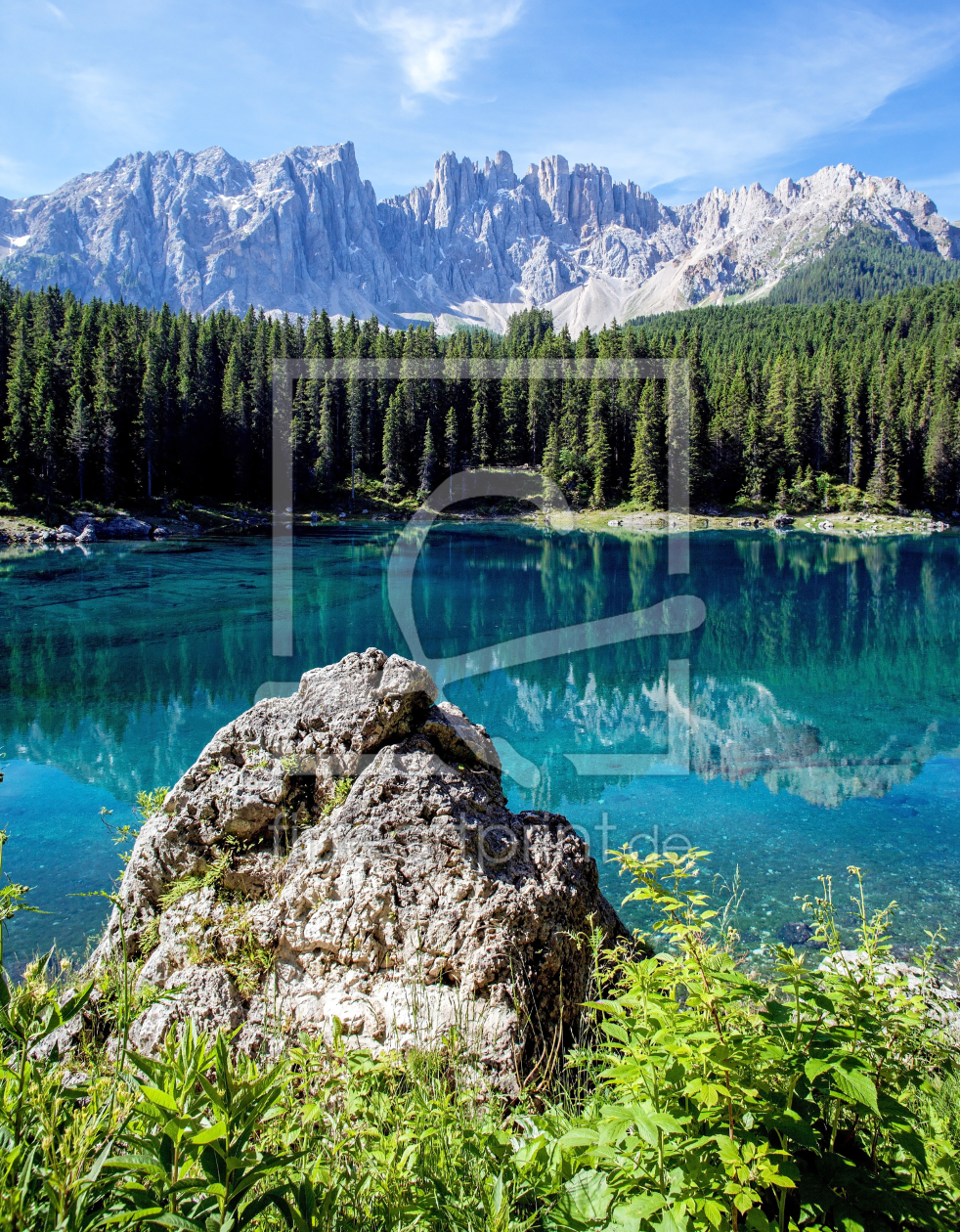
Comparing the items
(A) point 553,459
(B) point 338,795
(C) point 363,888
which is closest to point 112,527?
(A) point 553,459

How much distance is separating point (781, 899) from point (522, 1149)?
8.63 m

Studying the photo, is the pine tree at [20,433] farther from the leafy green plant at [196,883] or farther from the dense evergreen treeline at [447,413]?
the leafy green plant at [196,883]

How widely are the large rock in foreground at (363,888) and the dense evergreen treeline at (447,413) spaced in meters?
64.8

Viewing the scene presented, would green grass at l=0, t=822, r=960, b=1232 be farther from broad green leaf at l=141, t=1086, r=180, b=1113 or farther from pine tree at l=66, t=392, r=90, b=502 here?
pine tree at l=66, t=392, r=90, b=502

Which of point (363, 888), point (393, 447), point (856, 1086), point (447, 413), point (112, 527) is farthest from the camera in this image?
point (447, 413)

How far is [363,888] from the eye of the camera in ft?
15.4

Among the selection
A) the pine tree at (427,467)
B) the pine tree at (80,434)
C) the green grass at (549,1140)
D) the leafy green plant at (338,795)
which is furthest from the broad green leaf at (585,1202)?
the pine tree at (427,467)

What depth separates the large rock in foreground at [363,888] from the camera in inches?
166

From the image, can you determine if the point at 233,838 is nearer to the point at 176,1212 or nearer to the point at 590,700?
the point at 176,1212

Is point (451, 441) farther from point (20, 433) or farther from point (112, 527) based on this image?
point (20, 433)

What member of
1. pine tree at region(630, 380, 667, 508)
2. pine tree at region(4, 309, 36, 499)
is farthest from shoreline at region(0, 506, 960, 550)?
pine tree at region(4, 309, 36, 499)

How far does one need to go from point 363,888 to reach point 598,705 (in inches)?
567

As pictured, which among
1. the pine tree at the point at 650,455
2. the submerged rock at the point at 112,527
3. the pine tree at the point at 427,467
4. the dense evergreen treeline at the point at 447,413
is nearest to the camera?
the submerged rock at the point at 112,527

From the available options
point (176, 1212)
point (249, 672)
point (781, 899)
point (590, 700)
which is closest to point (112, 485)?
point (249, 672)
